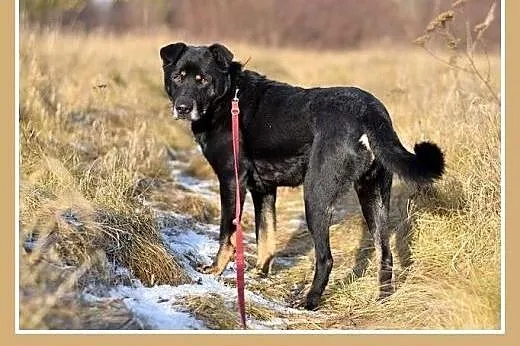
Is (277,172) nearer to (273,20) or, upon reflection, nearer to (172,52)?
(172,52)

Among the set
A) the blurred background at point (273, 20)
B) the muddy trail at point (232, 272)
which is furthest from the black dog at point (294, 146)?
the blurred background at point (273, 20)

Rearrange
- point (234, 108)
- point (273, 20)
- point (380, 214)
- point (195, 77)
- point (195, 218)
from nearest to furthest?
point (380, 214) → point (234, 108) → point (195, 77) → point (195, 218) → point (273, 20)

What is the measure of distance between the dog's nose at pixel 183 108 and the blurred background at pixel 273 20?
35.5ft

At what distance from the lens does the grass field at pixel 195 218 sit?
479cm

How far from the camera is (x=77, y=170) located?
6.71m

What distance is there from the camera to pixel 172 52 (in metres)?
6.00

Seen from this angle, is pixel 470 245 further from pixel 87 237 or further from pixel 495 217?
pixel 87 237

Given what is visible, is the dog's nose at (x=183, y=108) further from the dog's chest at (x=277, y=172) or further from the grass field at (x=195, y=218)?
the grass field at (x=195, y=218)

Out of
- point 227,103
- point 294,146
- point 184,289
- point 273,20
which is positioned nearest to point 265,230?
point 294,146

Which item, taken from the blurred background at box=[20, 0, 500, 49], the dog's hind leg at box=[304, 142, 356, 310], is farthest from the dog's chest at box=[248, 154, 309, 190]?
the blurred background at box=[20, 0, 500, 49]

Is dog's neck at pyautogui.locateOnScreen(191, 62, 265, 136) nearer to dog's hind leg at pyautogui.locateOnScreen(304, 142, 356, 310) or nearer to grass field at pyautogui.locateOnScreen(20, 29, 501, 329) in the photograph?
grass field at pyautogui.locateOnScreen(20, 29, 501, 329)

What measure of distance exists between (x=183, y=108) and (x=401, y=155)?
1665 millimetres

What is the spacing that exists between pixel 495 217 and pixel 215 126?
83.1 inches

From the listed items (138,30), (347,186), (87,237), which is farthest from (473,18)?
(87,237)
